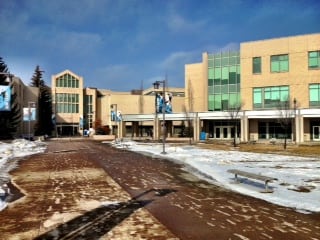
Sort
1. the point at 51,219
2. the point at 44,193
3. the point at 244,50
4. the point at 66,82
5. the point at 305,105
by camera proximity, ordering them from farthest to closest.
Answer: the point at 66,82 < the point at 244,50 < the point at 305,105 < the point at 44,193 < the point at 51,219

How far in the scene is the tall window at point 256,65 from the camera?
61.3 m

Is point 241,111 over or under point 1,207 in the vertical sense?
over

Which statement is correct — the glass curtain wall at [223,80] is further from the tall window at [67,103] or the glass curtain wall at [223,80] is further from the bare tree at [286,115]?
the tall window at [67,103]

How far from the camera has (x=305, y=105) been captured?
187ft

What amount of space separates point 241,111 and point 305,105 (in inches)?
358

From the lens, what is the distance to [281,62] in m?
59.4

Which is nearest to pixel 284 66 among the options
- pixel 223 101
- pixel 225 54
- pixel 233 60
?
pixel 233 60

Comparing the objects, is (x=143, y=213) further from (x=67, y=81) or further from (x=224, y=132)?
(x=67, y=81)

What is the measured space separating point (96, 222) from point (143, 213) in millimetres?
1351

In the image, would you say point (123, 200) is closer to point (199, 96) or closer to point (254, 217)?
point (254, 217)

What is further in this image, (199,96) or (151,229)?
(199,96)

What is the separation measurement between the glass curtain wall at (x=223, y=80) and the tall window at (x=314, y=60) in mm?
11492

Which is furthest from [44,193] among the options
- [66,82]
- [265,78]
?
[66,82]

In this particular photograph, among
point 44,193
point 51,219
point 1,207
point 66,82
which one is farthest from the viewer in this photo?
point 66,82
